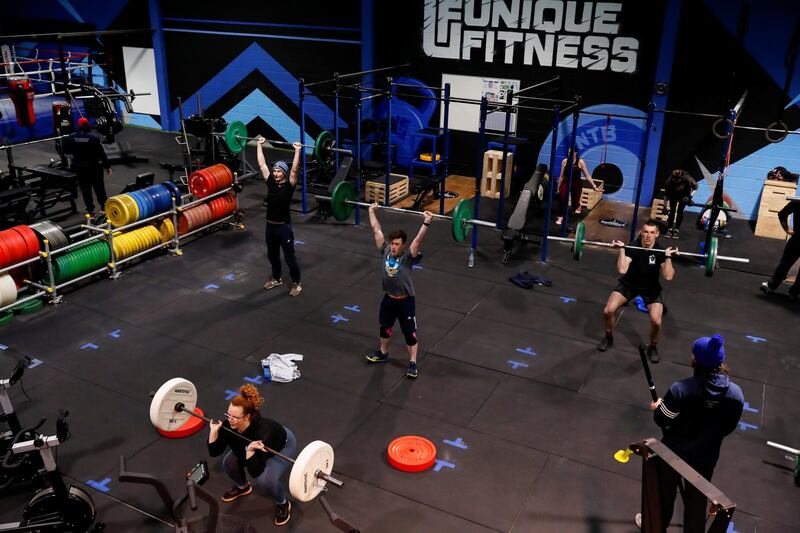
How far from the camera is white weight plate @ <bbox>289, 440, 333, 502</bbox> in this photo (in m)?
3.77

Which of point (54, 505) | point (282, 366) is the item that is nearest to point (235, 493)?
point (54, 505)

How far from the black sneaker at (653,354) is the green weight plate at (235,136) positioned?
610 centimetres

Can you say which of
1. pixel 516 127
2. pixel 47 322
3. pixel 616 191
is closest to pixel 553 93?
pixel 516 127

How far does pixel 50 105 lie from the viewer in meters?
13.0


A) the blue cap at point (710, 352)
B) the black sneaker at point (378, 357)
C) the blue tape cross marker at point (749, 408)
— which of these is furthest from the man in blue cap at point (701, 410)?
the black sneaker at point (378, 357)

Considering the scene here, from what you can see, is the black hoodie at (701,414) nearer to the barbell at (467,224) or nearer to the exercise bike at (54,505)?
the barbell at (467,224)

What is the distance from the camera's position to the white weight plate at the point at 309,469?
3.77 meters

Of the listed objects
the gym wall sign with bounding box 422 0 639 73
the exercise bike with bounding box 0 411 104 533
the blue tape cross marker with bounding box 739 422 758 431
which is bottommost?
the blue tape cross marker with bounding box 739 422 758 431

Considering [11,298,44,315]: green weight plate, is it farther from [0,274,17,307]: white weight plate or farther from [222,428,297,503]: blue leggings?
[222,428,297,503]: blue leggings

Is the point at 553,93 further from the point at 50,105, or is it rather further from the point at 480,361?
the point at 50,105

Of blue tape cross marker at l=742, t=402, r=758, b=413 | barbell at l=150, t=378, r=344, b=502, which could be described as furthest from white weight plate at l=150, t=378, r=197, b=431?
blue tape cross marker at l=742, t=402, r=758, b=413

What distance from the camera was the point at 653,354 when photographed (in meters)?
6.23

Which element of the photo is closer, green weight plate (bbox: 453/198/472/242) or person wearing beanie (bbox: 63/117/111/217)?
green weight plate (bbox: 453/198/472/242)

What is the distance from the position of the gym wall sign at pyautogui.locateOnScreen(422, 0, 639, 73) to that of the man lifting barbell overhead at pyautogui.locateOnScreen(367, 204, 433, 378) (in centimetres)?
570
